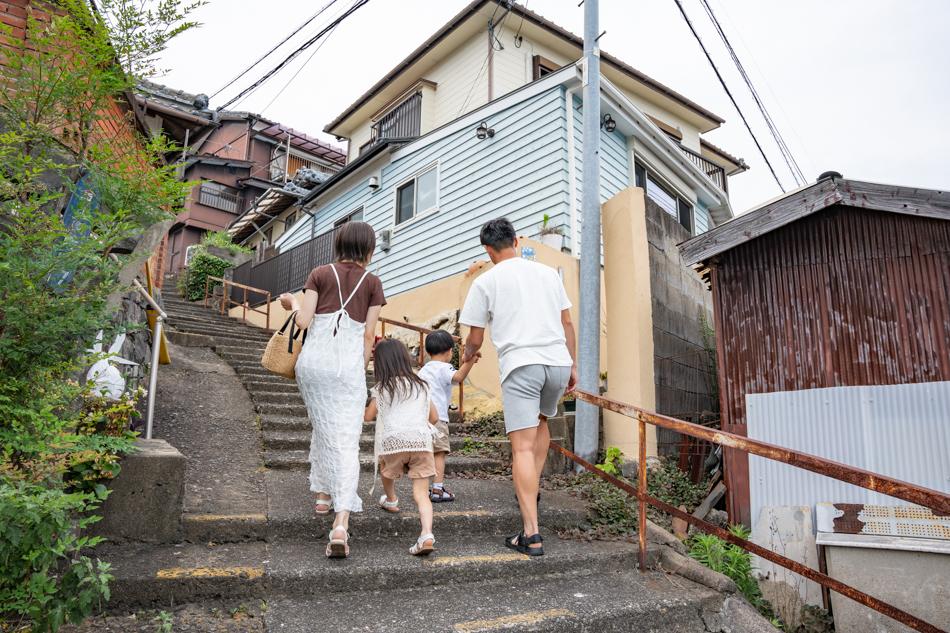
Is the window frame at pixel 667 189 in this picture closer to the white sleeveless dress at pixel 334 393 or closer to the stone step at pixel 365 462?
the stone step at pixel 365 462

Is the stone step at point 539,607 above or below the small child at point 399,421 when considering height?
below

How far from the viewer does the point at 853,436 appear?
15.3 ft

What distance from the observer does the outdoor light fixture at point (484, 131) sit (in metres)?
9.88

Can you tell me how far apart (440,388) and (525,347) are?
1.39 metres

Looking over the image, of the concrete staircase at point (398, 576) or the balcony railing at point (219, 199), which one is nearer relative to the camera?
the concrete staircase at point (398, 576)

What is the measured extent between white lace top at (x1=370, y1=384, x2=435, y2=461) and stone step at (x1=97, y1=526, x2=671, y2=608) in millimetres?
519

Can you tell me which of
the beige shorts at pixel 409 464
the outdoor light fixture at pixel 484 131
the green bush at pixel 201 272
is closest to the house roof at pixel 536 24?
the outdoor light fixture at pixel 484 131

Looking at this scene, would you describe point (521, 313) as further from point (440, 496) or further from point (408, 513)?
point (440, 496)

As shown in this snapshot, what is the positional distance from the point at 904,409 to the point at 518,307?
330 cm

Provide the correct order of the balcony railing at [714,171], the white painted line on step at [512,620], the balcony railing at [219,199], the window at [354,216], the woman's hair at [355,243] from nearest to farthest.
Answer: the white painted line on step at [512,620] < the woman's hair at [355,243] < the window at [354,216] < the balcony railing at [714,171] < the balcony railing at [219,199]

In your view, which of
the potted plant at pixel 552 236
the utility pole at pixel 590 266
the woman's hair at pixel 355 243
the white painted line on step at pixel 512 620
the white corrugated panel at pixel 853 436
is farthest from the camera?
the potted plant at pixel 552 236

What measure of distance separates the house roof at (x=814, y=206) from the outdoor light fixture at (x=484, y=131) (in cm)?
490

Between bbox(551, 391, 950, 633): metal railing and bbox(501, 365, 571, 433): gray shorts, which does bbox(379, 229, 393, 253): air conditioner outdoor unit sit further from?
bbox(501, 365, 571, 433): gray shorts

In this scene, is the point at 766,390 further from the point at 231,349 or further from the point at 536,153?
the point at 231,349
